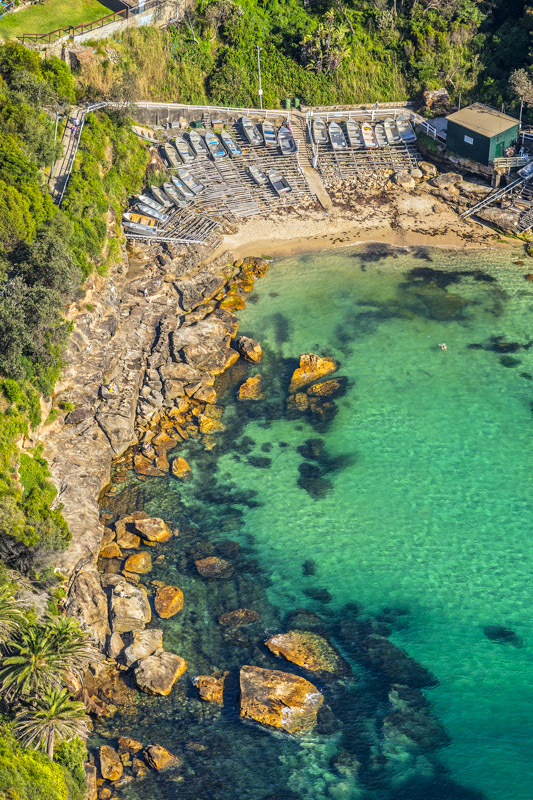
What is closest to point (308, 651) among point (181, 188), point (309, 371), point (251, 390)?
point (251, 390)

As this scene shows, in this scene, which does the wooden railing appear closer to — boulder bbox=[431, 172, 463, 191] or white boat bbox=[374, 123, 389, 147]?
white boat bbox=[374, 123, 389, 147]

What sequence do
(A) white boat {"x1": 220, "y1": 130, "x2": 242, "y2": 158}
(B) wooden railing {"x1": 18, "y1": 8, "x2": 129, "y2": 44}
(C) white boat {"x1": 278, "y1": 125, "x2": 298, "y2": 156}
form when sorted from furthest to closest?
(C) white boat {"x1": 278, "y1": 125, "x2": 298, "y2": 156}, (A) white boat {"x1": 220, "y1": 130, "x2": 242, "y2": 158}, (B) wooden railing {"x1": 18, "y1": 8, "x2": 129, "y2": 44}

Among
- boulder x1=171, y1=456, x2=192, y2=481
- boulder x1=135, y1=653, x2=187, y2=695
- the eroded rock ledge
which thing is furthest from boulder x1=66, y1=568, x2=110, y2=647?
boulder x1=171, y1=456, x2=192, y2=481

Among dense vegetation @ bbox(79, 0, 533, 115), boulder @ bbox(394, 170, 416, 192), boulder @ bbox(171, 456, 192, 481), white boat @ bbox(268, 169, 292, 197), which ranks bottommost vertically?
boulder @ bbox(171, 456, 192, 481)

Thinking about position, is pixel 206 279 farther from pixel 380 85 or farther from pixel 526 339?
pixel 380 85

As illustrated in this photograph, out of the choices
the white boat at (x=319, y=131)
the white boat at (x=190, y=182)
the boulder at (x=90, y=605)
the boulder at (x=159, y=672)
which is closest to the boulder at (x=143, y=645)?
the boulder at (x=159, y=672)

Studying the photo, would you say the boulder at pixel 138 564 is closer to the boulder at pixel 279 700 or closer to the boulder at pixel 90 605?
the boulder at pixel 90 605
